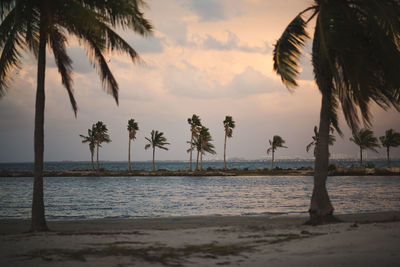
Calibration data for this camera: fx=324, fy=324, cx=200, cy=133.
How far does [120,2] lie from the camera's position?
10500mm

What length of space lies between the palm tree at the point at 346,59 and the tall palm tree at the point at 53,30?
537 centimetres

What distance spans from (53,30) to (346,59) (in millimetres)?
10514

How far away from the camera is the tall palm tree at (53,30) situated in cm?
1050

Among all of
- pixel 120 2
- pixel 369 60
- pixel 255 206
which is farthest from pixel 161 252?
pixel 255 206

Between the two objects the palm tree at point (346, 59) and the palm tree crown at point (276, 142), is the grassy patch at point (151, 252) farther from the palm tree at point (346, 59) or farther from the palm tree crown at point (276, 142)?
the palm tree crown at point (276, 142)

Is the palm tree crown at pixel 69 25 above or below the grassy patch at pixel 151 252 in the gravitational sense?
above

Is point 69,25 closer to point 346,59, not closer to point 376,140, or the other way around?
point 346,59

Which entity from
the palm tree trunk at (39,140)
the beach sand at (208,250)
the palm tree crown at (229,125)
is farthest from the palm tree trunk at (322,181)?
the palm tree crown at (229,125)

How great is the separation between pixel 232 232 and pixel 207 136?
80.0 meters

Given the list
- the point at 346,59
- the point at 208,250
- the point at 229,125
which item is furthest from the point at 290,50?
the point at 229,125

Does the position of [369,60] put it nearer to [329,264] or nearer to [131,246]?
[329,264]

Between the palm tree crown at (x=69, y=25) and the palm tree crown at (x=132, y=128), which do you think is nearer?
the palm tree crown at (x=69, y=25)

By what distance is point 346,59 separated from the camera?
959 centimetres

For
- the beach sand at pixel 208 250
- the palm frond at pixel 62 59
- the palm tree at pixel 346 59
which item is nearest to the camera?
the beach sand at pixel 208 250
